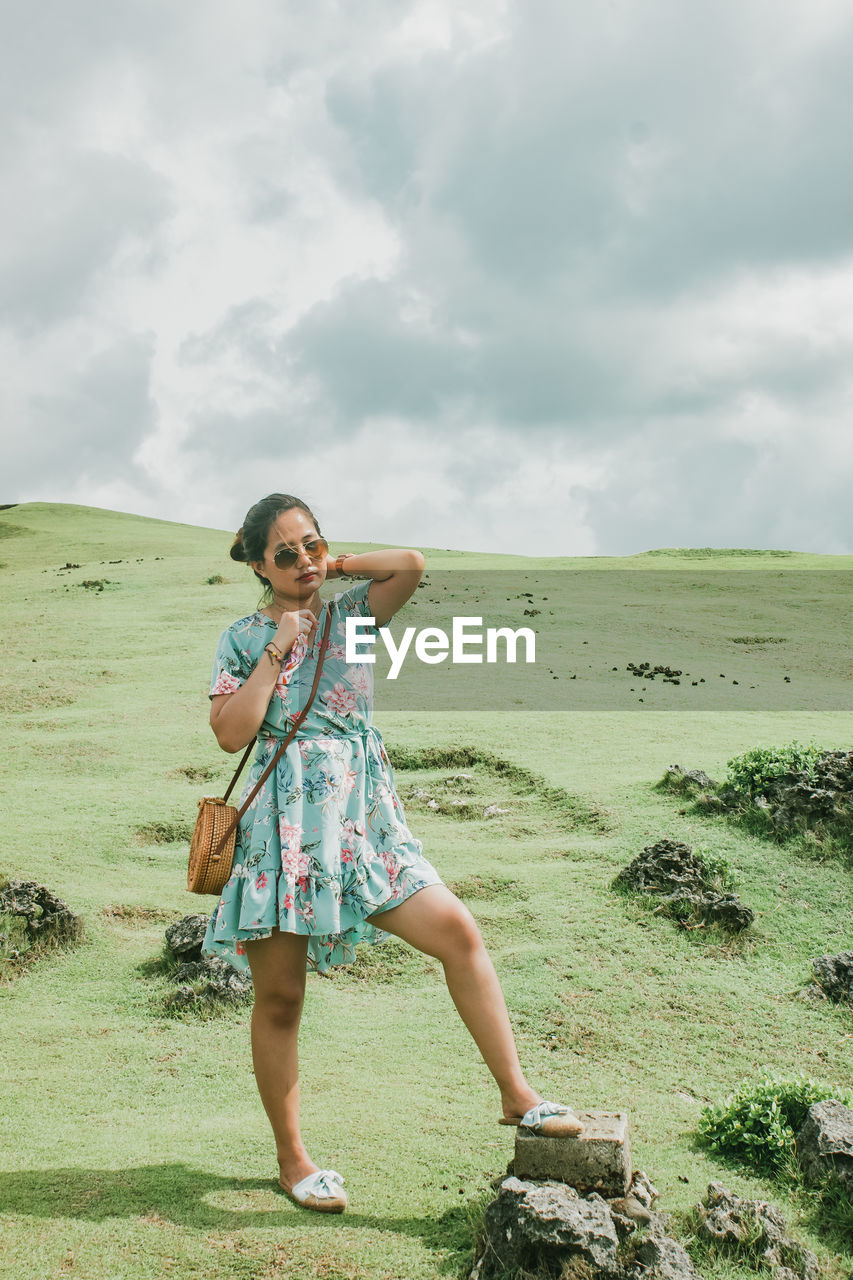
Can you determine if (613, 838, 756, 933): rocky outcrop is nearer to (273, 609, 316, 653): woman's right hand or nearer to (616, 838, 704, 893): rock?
(616, 838, 704, 893): rock

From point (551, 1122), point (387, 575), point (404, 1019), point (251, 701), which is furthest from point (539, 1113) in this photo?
point (404, 1019)

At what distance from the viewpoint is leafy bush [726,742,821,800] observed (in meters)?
8.29

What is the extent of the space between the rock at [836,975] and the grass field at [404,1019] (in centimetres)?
15

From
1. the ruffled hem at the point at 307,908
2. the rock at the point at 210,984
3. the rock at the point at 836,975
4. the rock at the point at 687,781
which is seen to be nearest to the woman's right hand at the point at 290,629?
the ruffled hem at the point at 307,908

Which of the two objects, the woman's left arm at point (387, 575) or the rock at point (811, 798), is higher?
the woman's left arm at point (387, 575)

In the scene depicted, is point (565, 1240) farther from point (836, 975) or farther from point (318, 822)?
point (836, 975)

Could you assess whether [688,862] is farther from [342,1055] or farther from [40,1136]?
[40,1136]

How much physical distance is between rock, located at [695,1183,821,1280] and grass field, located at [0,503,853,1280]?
0.14 metres

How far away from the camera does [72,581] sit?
96.0 ft

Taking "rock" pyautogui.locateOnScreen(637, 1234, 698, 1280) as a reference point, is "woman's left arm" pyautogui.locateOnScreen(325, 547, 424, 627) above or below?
above

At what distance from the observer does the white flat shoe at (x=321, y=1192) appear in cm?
352

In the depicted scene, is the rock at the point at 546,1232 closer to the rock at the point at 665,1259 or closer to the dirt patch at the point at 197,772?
the rock at the point at 665,1259

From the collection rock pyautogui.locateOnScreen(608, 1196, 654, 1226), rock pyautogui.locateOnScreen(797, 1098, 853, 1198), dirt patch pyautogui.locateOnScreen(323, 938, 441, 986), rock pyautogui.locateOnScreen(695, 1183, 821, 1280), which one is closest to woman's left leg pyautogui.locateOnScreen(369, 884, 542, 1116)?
rock pyautogui.locateOnScreen(608, 1196, 654, 1226)

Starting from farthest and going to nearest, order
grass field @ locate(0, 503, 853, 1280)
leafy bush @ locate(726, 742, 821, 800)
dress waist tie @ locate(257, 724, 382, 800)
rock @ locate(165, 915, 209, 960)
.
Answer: leafy bush @ locate(726, 742, 821, 800)
rock @ locate(165, 915, 209, 960)
dress waist tie @ locate(257, 724, 382, 800)
grass field @ locate(0, 503, 853, 1280)
